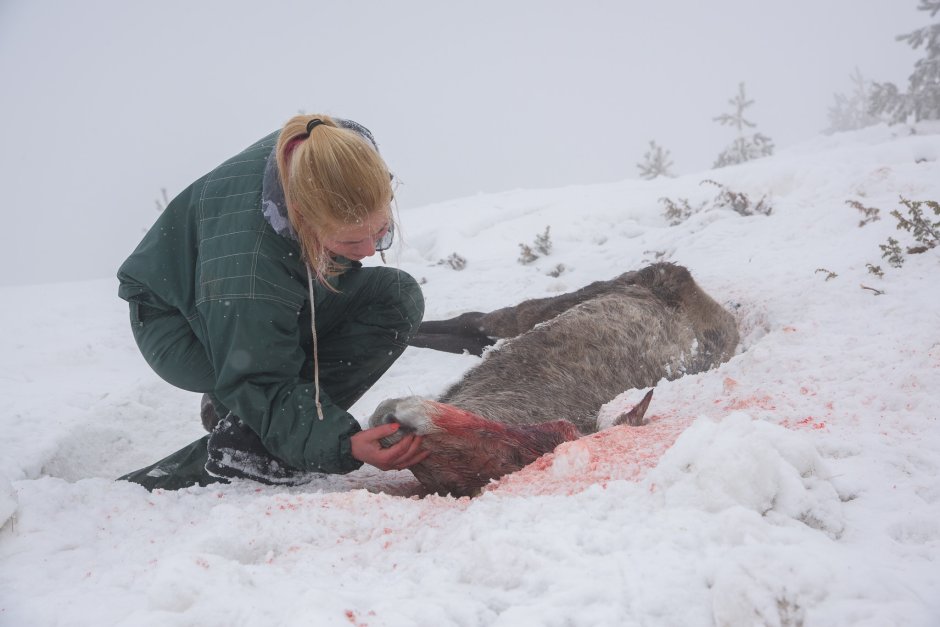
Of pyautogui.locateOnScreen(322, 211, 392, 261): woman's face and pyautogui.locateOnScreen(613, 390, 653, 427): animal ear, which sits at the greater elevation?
pyautogui.locateOnScreen(322, 211, 392, 261): woman's face

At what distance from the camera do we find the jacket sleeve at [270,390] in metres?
2.05

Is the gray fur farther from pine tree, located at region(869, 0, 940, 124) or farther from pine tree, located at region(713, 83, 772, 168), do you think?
pine tree, located at region(713, 83, 772, 168)

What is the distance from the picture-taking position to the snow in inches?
42.2

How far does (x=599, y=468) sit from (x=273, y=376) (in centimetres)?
120

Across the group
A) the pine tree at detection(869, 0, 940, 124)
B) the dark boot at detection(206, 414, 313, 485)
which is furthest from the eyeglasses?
the pine tree at detection(869, 0, 940, 124)

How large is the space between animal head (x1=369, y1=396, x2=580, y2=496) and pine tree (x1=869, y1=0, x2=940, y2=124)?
13101 mm

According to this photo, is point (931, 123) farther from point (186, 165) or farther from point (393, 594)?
point (186, 165)

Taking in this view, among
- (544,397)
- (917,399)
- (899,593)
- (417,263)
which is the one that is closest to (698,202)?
(417,263)

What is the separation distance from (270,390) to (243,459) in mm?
413

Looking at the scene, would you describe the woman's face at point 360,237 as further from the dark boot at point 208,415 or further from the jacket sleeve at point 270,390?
the dark boot at point 208,415

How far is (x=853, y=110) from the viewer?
27.0 m

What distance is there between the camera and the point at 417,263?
7.66 metres

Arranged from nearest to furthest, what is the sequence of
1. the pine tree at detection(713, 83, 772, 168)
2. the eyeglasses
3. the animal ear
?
the eyeglasses, the animal ear, the pine tree at detection(713, 83, 772, 168)

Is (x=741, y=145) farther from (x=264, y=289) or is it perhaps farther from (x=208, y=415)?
(x=264, y=289)
